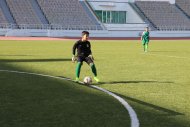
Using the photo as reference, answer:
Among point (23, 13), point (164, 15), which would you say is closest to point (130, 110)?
point (23, 13)

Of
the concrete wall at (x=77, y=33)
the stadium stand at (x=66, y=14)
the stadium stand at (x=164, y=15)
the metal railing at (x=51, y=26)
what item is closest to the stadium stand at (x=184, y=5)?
the stadium stand at (x=164, y=15)

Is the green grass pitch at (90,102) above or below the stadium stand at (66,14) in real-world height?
below

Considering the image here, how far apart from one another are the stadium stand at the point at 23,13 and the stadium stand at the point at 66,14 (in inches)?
88.5

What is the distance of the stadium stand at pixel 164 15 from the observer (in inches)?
2945

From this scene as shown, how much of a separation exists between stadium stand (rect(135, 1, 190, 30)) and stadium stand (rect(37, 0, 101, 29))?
42.3 feet

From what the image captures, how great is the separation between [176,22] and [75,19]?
64.2ft

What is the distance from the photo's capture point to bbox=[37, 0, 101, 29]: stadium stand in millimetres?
66875

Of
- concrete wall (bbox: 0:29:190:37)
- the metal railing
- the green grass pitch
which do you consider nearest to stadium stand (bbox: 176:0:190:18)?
concrete wall (bbox: 0:29:190:37)

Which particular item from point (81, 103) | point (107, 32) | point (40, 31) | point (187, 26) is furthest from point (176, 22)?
point (81, 103)

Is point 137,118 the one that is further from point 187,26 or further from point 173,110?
point 187,26

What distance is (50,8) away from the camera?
70.3m

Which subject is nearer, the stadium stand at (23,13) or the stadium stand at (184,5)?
the stadium stand at (23,13)

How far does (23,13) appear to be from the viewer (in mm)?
66312

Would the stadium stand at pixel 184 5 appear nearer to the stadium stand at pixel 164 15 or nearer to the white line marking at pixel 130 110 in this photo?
the stadium stand at pixel 164 15
